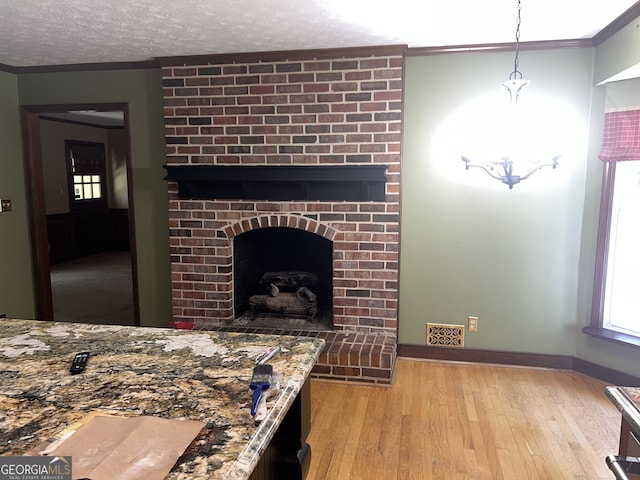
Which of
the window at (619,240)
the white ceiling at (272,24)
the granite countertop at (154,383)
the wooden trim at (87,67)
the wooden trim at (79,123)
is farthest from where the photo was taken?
the wooden trim at (79,123)

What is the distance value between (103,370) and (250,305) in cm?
241

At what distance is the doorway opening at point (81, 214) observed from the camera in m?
4.20

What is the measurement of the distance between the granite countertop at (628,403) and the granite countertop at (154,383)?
855 mm

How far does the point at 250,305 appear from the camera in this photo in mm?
3846

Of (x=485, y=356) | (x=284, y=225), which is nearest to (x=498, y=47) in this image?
(x=284, y=225)

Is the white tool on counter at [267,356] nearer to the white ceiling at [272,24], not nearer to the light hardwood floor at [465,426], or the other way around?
the light hardwood floor at [465,426]

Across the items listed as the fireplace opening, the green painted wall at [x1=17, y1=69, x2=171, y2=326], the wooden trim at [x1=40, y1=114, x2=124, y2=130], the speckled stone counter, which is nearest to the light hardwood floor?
the fireplace opening

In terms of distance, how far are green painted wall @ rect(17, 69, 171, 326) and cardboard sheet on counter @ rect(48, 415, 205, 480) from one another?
294 cm

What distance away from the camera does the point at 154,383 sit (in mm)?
1349

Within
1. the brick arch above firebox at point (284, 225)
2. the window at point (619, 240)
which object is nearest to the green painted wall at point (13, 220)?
the brick arch above firebox at point (284, 225)

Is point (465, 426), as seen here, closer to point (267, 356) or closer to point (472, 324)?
point (472, 324)

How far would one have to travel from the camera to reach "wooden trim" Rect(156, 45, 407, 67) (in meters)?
3.27

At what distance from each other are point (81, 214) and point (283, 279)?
597 centimetres

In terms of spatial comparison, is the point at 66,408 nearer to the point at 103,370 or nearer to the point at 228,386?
the point at 103,370
